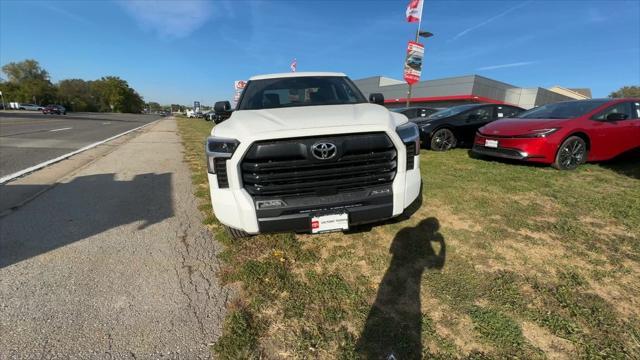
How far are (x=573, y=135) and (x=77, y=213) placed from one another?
832 cm

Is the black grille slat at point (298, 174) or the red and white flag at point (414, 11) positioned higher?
the red and white flag at point (414, 11)

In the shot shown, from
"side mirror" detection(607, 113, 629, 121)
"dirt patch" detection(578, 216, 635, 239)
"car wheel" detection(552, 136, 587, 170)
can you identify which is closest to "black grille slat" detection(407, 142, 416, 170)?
"dirt patch" detection(578, 216, 635, 239)

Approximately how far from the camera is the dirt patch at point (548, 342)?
1.91 m

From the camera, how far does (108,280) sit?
8.95ft

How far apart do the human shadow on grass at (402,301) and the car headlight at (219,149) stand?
1.67 meters

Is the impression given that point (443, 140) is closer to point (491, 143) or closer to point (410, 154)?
point (491, 143)

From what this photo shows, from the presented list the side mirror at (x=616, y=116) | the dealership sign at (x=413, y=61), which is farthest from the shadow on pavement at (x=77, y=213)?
the dealership sign at (x=413, y=61)

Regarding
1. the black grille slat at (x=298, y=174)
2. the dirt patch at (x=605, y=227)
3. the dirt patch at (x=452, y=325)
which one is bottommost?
the dirt patch at (x=452, y=325)

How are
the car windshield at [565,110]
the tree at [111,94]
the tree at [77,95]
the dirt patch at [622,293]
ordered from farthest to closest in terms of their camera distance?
the tree at [111,94] < the tree at [77,95] < the car windshield at [565,110] < the dirt patch at [622,293]

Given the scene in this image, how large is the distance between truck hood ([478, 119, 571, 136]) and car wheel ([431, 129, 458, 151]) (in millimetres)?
1563

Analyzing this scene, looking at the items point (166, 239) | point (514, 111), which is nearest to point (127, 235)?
point (166, 239)

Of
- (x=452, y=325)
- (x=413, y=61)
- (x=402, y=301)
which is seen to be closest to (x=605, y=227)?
(x=452, y=325)

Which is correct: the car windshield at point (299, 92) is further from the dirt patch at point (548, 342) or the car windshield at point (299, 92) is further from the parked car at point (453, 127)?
the parked car at point (453, 127)

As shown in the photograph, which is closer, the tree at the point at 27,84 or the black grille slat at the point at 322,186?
the black grille slat at the point at 322,186
